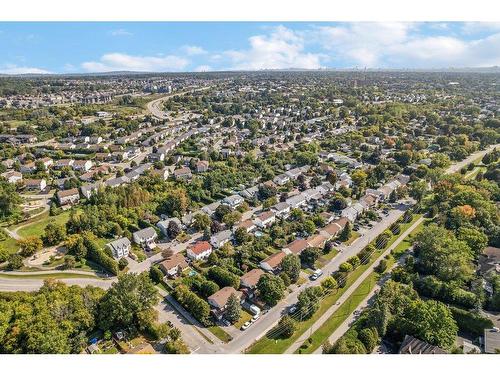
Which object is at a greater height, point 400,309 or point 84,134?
point 84,134

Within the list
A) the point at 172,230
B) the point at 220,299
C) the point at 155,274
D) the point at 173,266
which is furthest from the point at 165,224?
the point at 220,299

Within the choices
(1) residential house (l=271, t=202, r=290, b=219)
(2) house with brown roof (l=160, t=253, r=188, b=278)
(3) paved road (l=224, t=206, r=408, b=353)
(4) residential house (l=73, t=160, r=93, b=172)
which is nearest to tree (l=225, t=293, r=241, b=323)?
(3) paved road (l=224, t=206, r=408, b=353)

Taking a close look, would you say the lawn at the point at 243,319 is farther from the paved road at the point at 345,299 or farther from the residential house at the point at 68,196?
the residential house at the point at 68,196

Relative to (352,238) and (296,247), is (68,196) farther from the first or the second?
(352,238)

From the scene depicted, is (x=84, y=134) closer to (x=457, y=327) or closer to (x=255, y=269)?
(x=255, y=269)

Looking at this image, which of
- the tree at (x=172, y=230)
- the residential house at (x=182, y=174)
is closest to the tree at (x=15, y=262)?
the tree at (x=172, y=230)

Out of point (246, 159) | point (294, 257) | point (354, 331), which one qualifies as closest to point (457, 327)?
point (354, 331)

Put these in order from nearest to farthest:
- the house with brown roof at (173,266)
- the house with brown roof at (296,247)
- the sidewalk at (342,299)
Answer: the sidewalk at (342,299), the house with brown roof at (173,266), the house with brown roof at (296,247)

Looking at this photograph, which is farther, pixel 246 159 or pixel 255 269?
pixel 246 159
